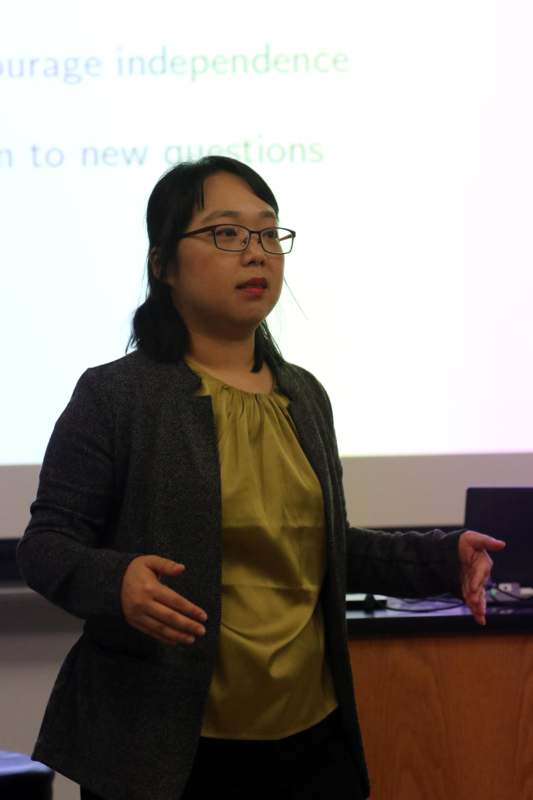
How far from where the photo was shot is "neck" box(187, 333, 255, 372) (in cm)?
127

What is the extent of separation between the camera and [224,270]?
4.00 feet

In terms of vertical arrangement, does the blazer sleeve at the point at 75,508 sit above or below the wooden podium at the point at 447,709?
above

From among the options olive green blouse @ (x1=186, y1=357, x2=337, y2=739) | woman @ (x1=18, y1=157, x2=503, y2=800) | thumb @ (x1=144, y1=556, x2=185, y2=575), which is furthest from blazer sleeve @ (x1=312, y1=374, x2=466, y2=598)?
thumb @ (x1=144, y1=556, x2=185, y2=575)

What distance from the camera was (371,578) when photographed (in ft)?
4.41

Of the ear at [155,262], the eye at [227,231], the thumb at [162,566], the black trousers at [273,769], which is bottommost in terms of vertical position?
the black trousers at [273,769]

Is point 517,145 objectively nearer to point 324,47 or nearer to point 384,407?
point 324,47

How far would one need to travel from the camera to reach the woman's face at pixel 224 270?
1223 mm

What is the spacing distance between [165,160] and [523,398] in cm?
105

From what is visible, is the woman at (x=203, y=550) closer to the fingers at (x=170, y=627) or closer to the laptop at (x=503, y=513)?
the fingers at (x=170, y=627)

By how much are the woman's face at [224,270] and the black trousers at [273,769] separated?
19.0 inches

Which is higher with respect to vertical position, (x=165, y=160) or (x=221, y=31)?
(x=221, y=31)

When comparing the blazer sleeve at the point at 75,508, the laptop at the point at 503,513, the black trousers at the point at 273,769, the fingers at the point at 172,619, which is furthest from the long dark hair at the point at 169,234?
the laptop at the point at 503,513

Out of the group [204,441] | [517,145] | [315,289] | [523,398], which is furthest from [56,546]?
[517,145]

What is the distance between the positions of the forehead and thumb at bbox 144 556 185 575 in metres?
0.45
